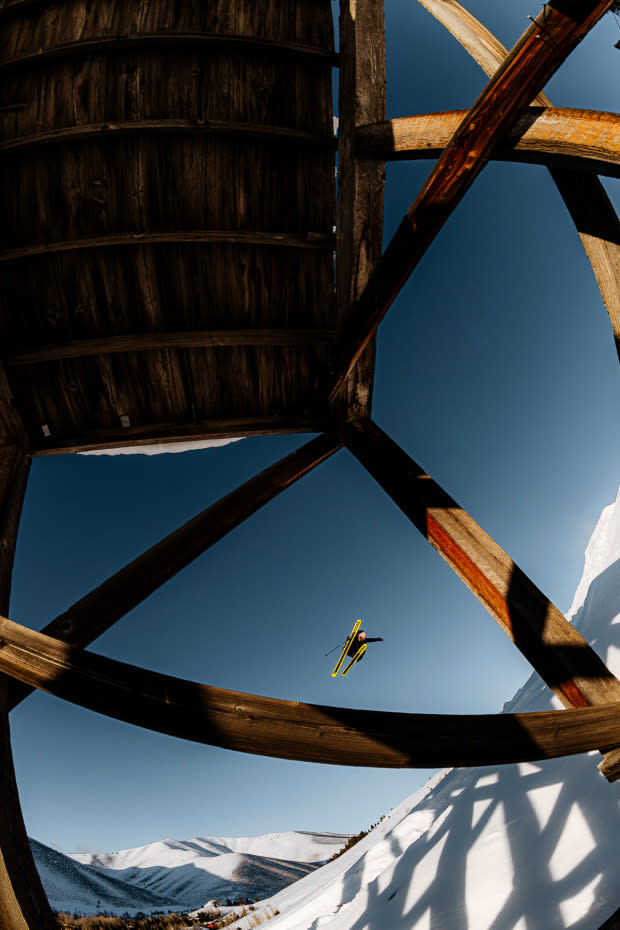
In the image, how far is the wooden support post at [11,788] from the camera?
1984mm

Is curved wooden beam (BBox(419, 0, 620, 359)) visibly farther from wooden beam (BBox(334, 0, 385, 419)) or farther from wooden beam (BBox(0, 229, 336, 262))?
wooden beam (BBox(0, 229, 336, 262))

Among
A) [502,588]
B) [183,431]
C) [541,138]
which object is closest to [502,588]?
[502,588]

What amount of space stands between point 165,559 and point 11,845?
154cm

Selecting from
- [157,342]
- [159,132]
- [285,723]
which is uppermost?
[159,132]

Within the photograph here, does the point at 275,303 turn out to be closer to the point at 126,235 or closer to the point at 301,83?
the point at 126,235

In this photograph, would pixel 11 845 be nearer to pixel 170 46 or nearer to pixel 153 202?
pixel 153 202

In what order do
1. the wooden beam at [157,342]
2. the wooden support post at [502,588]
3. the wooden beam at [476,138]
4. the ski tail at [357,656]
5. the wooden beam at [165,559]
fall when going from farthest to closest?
1. the ski tail at [357,656]
2. the wooden beam at [157,342]
3. the wooden beam at [165,559]
4. the wooden support post at [502,588]
5. the wooden beam at [476,138]

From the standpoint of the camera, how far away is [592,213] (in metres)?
2.99

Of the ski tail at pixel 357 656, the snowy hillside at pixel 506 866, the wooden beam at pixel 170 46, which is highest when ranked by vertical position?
the wooden beam at pixel 170 46

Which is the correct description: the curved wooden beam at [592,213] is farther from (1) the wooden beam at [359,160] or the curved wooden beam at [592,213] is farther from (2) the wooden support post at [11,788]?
(2) the wooden support post at [11,788]

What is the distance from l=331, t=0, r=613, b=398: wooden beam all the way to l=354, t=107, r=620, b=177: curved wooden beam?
0.54 ft

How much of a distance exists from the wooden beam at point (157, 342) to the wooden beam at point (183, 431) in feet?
2.23

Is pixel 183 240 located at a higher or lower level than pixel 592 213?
higher

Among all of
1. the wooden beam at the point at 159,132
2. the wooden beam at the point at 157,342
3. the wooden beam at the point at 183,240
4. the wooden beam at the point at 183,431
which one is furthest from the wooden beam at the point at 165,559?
the wooden beam at the point at 159,132
